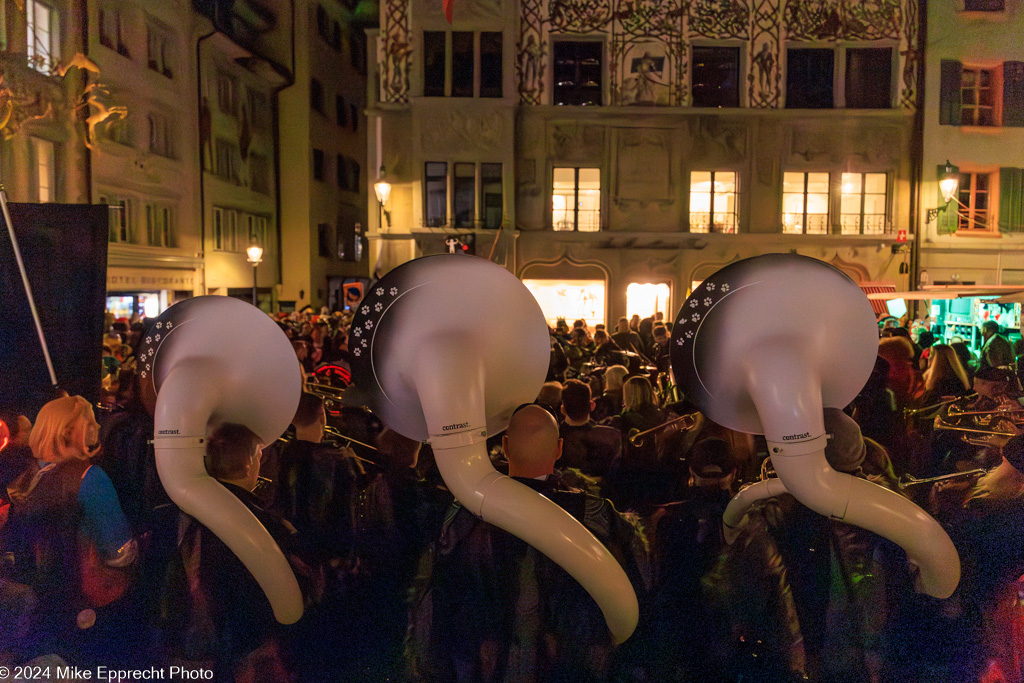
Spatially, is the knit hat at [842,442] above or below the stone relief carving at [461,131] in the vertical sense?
below

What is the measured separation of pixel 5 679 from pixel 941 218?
1512 centimetres

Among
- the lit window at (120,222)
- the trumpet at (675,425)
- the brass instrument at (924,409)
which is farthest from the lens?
the lit window at (120,222)

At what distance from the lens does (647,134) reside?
1275 cm

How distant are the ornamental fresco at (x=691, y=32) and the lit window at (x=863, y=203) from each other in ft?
5.22

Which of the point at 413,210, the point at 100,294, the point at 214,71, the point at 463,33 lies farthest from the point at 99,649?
the point at 214,71

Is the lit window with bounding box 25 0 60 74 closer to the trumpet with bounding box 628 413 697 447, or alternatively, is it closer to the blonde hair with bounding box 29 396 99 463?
the blonde hair with bounding box 29 396 99 463

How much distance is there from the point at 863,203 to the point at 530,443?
44.3 ft

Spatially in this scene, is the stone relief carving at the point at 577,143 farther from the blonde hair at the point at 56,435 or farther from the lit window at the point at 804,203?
the blonde hair at the point at 56,435

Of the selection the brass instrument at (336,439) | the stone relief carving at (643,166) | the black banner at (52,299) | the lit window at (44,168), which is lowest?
the brass instrument at (336,439)

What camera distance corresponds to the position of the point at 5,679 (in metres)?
2.01

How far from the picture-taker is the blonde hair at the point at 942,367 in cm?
A: 416

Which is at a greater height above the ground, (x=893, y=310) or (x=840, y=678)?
(x=893, y=310)

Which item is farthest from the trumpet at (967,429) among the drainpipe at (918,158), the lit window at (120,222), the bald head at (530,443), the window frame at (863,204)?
the lit window at (120,222)

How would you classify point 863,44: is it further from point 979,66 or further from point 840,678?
point 840,678
